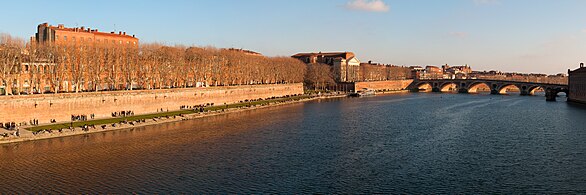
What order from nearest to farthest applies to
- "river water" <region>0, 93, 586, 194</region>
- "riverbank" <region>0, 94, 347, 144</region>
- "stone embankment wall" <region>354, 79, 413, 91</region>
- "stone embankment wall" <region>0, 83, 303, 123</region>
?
"river water" <region>0, 93, 586, 194</region> → "riverbank" <region>0, 94, 347, 144</region> → "stone embankment wall" <region>0, 83, 303, 123</region> → "stone embankment wall" <region>354, 79, 413, 91</region>

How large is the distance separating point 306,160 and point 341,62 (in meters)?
129

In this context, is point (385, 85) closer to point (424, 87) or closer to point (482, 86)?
point (424, 87)

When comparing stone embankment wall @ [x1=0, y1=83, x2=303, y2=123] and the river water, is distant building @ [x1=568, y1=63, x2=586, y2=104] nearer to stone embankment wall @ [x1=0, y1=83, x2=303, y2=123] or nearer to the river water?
the river water

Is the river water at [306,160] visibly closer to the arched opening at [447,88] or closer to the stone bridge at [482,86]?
the stone bridge at [482,86]

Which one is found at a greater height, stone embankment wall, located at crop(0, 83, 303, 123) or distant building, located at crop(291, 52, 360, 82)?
distant building, located at crop(291, 52, 360, 82)

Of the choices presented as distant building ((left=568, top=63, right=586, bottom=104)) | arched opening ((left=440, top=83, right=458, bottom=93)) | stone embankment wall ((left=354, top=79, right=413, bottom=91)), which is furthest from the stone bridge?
distant building ((left=568, top=63, right=586, bottom=104))

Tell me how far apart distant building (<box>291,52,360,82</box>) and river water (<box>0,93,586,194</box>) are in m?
107

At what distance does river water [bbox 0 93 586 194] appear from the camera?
27.5 metres

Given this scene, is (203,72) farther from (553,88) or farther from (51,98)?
(553,88)

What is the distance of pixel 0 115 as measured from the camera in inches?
1781

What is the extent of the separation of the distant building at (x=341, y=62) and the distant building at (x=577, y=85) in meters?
69.7

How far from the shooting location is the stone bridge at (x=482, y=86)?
114 m

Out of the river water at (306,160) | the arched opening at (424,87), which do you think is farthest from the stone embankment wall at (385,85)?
the river water at (306,160)

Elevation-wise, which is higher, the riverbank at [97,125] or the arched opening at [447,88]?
the arched opening at [447,88]
